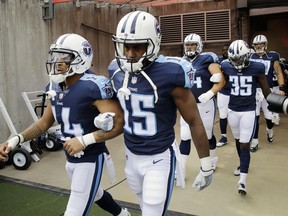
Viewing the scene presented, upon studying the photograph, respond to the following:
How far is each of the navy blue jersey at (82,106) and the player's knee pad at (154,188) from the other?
1.65 ft

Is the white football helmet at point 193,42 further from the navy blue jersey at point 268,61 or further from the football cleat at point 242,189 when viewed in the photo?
the navy blue jersey at point 268,61

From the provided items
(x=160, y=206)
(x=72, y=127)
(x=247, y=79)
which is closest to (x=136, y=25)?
(x=72, y=127)

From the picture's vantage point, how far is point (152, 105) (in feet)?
6.93

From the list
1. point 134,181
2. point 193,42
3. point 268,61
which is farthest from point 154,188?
point 268,61

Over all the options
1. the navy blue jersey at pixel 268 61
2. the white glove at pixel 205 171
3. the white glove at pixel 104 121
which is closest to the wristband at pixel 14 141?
the white glove at pixel 104 121

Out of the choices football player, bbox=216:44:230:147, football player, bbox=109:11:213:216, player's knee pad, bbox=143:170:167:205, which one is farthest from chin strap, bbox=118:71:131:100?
football player, bbox=216:44:230:147

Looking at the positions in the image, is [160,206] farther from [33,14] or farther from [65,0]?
[65,0]

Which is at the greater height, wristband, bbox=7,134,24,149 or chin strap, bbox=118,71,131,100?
chin strap, bbox=118,71,131,100

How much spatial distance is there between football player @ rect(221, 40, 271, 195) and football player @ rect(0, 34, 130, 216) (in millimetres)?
1962

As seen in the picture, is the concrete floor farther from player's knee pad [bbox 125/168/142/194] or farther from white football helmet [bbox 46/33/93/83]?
white football helmet [bbox 46/33/93/83]

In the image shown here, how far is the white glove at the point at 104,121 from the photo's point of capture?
7.22 ft

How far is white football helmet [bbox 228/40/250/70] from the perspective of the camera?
3.88 meters

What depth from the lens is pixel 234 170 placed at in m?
4.52

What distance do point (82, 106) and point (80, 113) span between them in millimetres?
53
